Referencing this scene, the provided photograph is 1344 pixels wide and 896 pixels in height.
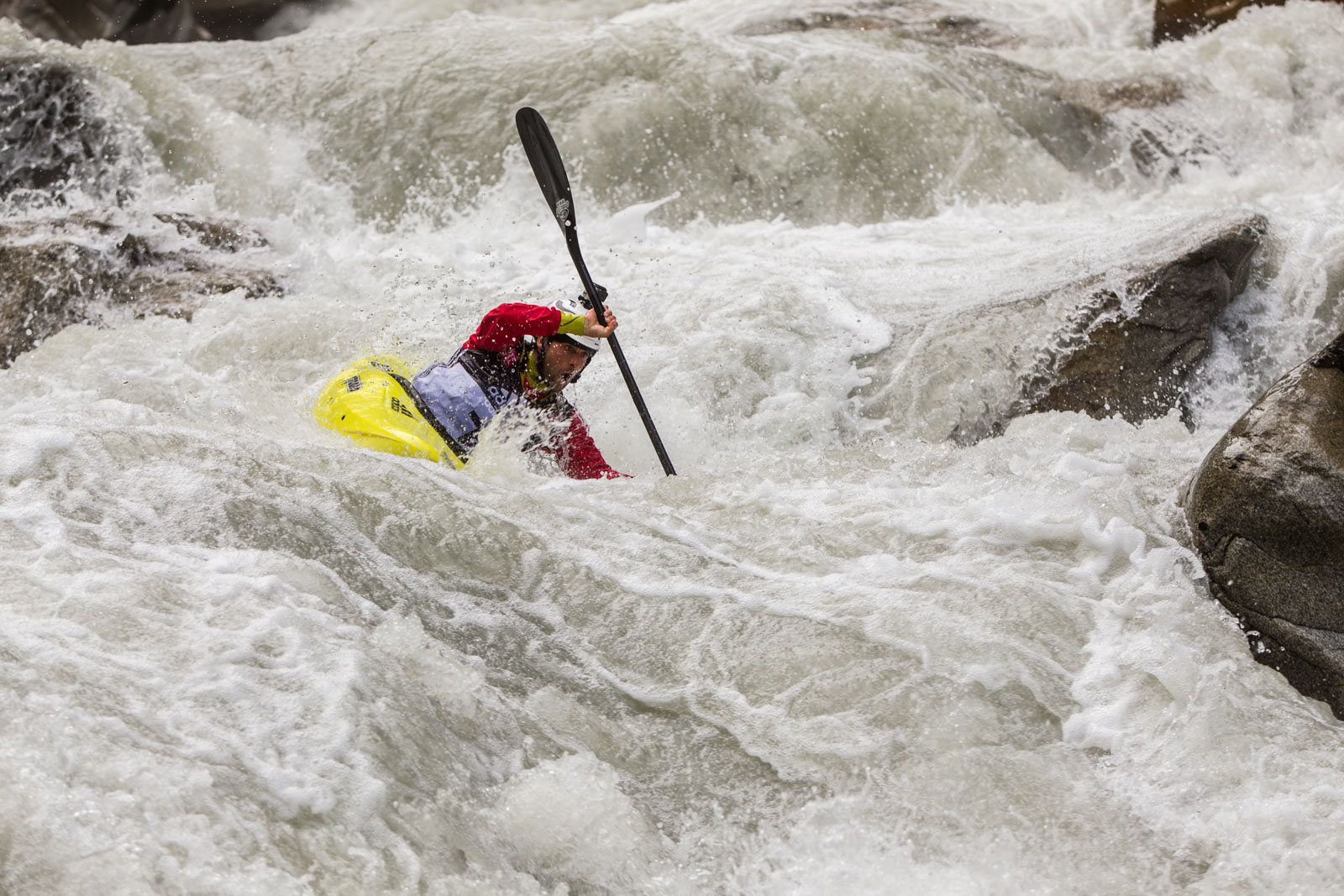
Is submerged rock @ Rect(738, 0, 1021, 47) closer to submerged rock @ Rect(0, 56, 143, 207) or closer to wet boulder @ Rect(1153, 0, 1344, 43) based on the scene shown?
wet boulder @ Rect(1153, 0, 1344, 43)

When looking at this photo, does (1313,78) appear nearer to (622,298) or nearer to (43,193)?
(622,298)

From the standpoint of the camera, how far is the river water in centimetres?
217

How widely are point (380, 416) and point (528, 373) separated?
0.59 meters

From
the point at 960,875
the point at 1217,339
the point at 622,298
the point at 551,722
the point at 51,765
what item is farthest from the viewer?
the point at 622,298

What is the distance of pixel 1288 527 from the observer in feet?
9.98

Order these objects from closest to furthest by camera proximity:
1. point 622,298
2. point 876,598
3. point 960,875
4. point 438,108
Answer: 1. point 960,875
2. point 876,598
3. point 622,298
4. point 438,108

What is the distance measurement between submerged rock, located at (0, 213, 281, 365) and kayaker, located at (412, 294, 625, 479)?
1894 millimetres

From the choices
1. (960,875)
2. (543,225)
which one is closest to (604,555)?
(960,875)

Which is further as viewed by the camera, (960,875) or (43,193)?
(43,193)

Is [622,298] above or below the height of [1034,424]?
above

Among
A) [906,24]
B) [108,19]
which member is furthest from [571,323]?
[108,19]

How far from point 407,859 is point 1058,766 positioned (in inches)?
60.8

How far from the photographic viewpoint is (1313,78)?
8352 mm

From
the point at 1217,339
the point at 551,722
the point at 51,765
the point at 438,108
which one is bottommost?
the point at 1217,339
